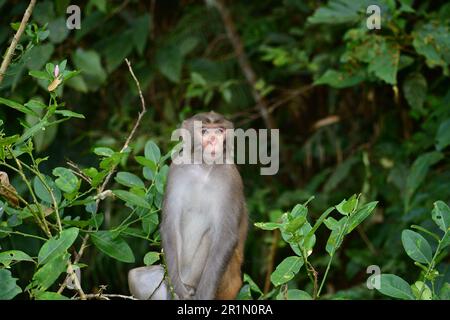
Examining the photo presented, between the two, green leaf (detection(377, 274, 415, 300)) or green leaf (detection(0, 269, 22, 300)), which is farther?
green leaf (detection(377, 274, 415, 300))

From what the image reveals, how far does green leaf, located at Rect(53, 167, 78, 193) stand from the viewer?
9.36ft

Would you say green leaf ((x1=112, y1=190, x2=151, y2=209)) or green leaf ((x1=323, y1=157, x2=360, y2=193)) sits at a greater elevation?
green leaf ((x1=112, y1=190, x2=151, y2=209))

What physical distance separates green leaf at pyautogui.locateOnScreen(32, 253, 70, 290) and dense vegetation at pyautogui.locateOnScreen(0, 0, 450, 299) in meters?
2.17

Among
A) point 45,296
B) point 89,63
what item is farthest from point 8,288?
point 89,63

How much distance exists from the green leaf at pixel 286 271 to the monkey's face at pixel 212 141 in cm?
148

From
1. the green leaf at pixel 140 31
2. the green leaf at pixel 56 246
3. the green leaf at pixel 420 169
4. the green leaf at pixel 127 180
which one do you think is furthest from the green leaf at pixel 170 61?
the green leaf at pixel 56 246

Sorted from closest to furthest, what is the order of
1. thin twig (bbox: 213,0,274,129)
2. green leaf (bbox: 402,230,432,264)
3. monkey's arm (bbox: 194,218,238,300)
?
green leaf (bbox: 402,230,432,264) → monkey's arm (bbox: 194,218,238,300) → thin twig (bbox: 213,0,274,129)

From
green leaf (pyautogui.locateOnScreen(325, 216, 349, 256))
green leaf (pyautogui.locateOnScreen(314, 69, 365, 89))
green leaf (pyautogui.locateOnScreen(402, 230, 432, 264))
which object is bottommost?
green leaf (pyautogui.locateOnScreen(402, 230, 432, 264))

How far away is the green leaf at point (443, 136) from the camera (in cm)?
481

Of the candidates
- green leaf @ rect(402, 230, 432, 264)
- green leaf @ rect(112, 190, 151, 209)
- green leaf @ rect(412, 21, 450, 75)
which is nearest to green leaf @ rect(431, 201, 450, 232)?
green leaf @ rect(402, 230, 432, 264)

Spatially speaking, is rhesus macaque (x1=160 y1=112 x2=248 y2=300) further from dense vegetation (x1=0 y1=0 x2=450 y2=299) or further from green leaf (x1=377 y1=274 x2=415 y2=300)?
green leaf (x1=377 y1=274 x2=415 y2=300)

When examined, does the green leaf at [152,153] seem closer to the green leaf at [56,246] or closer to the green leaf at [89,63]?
the green leaf at [56,246]

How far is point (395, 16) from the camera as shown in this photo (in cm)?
518
